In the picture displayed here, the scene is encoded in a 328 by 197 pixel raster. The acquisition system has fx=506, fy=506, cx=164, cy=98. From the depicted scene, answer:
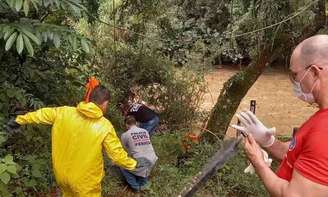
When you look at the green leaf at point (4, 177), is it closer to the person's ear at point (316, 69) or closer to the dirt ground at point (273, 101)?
the person's ear at point (316, 69)

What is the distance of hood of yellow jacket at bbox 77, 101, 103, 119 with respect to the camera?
394 centimetres

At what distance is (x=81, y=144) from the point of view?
12.9 ft

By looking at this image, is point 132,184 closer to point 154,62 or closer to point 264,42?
point 264,42

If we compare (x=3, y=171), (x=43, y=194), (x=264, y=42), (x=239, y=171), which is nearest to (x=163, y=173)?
(x=239, y=171)

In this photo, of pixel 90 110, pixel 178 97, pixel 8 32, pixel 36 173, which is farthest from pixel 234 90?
pixel 8 32

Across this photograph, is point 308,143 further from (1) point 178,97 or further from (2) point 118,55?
(2) point 118,55

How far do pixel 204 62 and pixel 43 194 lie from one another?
4645 millimetres

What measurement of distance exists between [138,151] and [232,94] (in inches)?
92.8

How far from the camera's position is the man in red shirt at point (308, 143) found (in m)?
1.90

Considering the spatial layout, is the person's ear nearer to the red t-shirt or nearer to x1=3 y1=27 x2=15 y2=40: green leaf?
the red t-shirt

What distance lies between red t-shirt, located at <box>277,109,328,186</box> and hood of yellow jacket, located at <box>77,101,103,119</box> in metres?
2.13

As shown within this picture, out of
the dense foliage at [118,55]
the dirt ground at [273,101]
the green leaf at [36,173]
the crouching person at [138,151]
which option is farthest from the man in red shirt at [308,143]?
the dirt ground at [273,101]

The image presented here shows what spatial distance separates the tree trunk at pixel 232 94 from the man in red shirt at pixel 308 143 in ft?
16.5

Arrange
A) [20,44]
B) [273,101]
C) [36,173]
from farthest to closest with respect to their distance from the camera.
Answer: [273,101] → [36,173] → [20,44]
